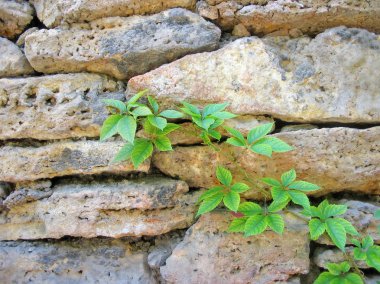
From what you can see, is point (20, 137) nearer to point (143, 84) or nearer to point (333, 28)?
point (143, 84)

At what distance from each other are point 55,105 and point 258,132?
829 millimetres

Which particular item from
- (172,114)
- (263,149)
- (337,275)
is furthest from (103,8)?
(337,275)

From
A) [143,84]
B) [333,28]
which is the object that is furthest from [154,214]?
[333,28]

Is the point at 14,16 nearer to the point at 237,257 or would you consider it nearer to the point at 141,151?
the point at 141,151

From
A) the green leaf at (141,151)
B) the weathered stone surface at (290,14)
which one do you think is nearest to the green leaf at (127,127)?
the green leaf at (141,151)

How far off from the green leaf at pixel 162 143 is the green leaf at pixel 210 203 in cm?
23

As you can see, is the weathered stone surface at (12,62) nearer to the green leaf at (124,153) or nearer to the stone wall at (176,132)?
the stone wall at (176,132)

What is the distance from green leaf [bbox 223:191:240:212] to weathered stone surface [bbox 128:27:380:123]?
12.5 inches

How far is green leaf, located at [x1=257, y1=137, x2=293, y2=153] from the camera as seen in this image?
1188mm

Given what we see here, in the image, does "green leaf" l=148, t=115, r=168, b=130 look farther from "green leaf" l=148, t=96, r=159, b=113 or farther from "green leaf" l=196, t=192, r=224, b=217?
"green leaf" l=196, t=192, r=224, b=217

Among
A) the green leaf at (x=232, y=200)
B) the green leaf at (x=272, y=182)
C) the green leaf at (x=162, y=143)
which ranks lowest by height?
the green leaf at (x=232, y=200)

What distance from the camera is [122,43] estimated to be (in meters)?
1.44

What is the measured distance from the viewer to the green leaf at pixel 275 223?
1.16 m

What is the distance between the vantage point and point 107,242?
1.46m
